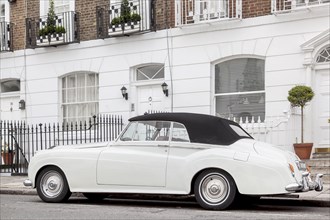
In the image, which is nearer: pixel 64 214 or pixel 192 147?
pixel 64 214

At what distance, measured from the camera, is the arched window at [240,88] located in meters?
15.5

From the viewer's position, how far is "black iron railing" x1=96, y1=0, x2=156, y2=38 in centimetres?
1694

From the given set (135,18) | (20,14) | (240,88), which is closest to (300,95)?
(240,88)

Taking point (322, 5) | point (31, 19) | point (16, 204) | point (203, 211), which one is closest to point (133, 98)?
point (31, 19)

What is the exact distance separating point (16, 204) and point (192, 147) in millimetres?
3434

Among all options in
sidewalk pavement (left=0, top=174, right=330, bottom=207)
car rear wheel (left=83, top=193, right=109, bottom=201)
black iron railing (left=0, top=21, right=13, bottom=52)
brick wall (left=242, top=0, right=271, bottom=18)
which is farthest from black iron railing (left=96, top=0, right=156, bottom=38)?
car rear wheel (left=83, top=193, right=109, bottom=201)

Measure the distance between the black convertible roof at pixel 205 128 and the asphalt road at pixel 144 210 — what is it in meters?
1.16

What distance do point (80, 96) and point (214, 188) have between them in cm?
1042

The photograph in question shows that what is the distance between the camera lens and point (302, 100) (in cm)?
1373

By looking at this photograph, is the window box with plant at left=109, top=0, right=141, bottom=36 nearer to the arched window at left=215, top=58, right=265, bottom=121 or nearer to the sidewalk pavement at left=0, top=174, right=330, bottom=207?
the arched window at left=215, top=58, right=265, bottom=121

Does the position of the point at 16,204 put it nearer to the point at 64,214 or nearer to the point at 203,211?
the point at 64,214

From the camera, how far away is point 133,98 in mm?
17547

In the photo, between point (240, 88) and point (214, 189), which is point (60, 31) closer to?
point (240, 88)

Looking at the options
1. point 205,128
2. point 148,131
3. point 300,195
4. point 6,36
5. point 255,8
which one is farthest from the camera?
point 6,36
